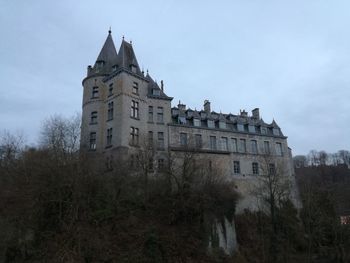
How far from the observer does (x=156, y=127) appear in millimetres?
36438

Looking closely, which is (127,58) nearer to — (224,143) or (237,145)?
(224,143)

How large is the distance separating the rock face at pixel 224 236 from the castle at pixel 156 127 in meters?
6.51

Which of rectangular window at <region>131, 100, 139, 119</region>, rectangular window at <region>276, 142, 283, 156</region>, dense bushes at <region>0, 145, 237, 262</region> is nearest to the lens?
dense bushes at <region>0, 145, 237, 262</region>

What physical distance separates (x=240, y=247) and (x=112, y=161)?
13639 millimetres

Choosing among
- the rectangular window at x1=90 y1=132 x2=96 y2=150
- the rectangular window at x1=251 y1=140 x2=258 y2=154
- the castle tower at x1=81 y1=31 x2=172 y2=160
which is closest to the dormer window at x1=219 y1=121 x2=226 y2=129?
the rectangular window at x1=251 y1=140 x2=258 y2=154

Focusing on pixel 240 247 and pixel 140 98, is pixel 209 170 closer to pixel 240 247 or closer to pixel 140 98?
pixel 240 247

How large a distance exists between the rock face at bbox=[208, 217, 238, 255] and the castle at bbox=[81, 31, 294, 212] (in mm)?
6506

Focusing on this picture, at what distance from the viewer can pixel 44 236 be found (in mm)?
23328

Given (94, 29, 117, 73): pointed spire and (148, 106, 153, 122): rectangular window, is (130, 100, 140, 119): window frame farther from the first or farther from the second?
(94, 29, 117, 73): pointed spire

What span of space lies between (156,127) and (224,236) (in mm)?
13092

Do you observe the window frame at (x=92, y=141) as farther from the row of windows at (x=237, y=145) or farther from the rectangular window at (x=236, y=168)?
the rectangular window at (x=236, y=168)

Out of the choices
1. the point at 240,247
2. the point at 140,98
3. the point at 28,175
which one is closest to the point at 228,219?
the point at 240,247

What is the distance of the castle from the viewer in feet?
110

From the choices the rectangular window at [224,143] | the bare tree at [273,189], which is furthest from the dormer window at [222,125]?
Answer: the bare tree at [273,189]
